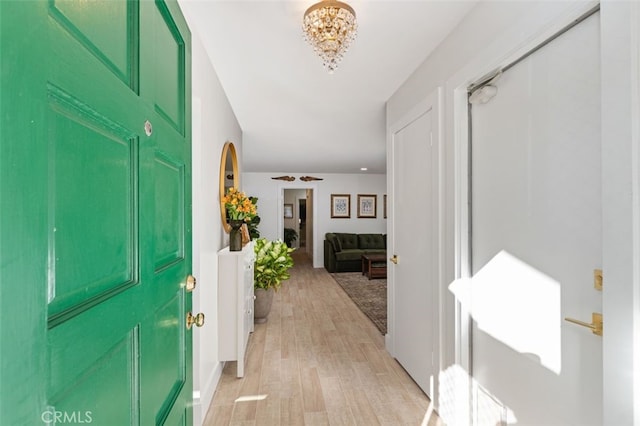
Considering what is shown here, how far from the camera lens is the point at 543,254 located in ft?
4.26

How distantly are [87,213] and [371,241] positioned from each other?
7.18m

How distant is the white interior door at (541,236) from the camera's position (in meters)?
1.10

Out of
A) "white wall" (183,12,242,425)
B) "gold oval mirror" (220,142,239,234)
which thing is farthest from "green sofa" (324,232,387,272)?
"white wall" (183,12,242,425)

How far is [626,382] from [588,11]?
1.21 meters

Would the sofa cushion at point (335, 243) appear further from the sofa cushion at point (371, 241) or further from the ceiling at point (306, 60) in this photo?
the ceiling at point (306, 60)

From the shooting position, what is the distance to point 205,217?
2082 mm

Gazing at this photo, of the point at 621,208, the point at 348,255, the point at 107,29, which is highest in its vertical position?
the point at 107,29

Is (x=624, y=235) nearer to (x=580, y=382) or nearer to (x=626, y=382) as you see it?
(x=626, y=382)

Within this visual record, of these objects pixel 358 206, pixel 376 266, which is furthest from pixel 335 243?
pixel 358 206

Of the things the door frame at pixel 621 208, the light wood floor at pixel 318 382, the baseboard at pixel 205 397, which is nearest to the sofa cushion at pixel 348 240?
the light wood floor at pixel 318 382

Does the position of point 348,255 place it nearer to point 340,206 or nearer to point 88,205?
point 340,206

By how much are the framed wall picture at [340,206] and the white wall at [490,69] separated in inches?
204

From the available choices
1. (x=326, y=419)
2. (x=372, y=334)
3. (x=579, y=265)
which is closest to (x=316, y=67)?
(x=579, y=265)

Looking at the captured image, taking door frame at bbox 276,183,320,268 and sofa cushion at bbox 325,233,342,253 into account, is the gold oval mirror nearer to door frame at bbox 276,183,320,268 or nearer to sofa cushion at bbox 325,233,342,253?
sofa cushion at bbox 325,233,342,253
